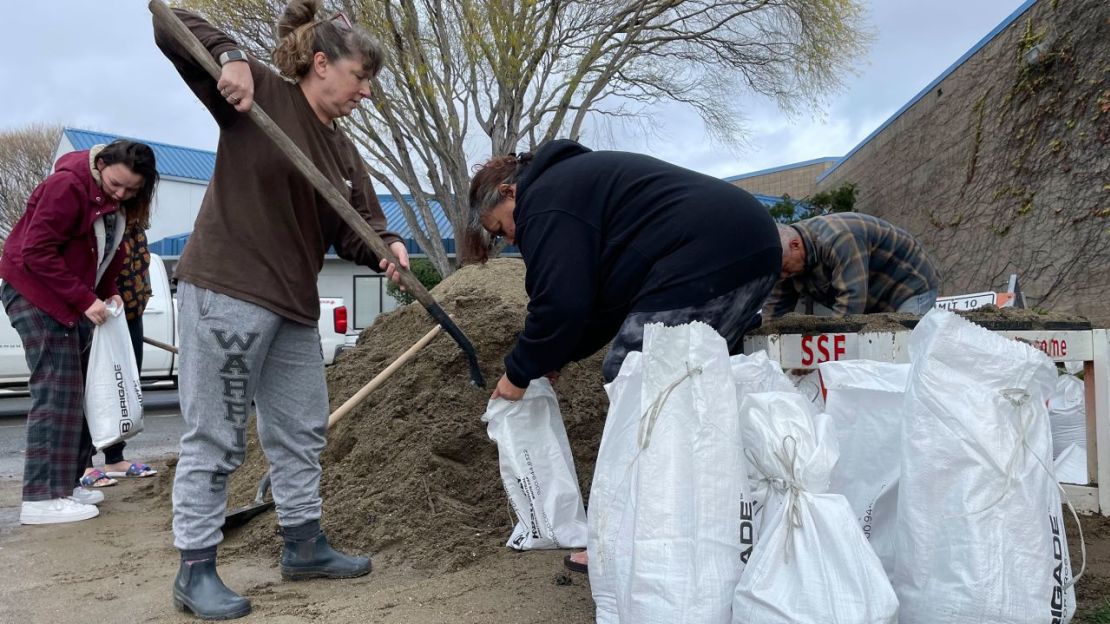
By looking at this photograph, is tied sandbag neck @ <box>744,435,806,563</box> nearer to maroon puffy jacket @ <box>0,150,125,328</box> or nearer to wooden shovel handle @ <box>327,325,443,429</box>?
wooden shovel handle @ <box>327,325,443,429</box>

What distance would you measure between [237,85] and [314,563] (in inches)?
59.5

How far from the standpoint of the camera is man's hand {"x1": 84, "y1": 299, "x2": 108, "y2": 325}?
3.62 meters

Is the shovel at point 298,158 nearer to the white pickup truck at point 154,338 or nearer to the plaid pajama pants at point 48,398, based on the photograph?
the plaid pajama pants at point 48,398

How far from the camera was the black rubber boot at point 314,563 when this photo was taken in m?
2.67

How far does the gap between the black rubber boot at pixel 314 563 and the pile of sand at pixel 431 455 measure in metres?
0.20

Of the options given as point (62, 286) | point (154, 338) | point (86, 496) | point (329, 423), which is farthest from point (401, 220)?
point (329, 423)

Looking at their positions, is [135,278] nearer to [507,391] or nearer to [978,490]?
[507,391]

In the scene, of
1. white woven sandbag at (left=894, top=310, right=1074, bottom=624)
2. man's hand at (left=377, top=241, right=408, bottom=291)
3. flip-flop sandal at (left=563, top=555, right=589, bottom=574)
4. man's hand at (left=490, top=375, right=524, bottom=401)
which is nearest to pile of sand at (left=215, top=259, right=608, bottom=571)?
flip-flop sandal at (left=563, top=555, right=589, bottom=574)

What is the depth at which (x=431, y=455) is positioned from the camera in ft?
→ 10.8

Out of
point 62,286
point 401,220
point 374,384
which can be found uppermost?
point 401,220

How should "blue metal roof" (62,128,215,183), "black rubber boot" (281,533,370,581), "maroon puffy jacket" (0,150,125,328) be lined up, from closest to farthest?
"black rubber boot" (281,533,370,581), "maroon puffy jacket" (0,150,125,328), "blue metal roof" (62,128,215,183)

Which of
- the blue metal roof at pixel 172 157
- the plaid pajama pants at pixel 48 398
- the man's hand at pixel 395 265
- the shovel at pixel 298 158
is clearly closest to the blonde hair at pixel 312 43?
the shovel at pixel 298 158

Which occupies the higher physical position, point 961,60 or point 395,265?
point 961,60

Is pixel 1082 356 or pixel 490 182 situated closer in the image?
pixel 490 182
